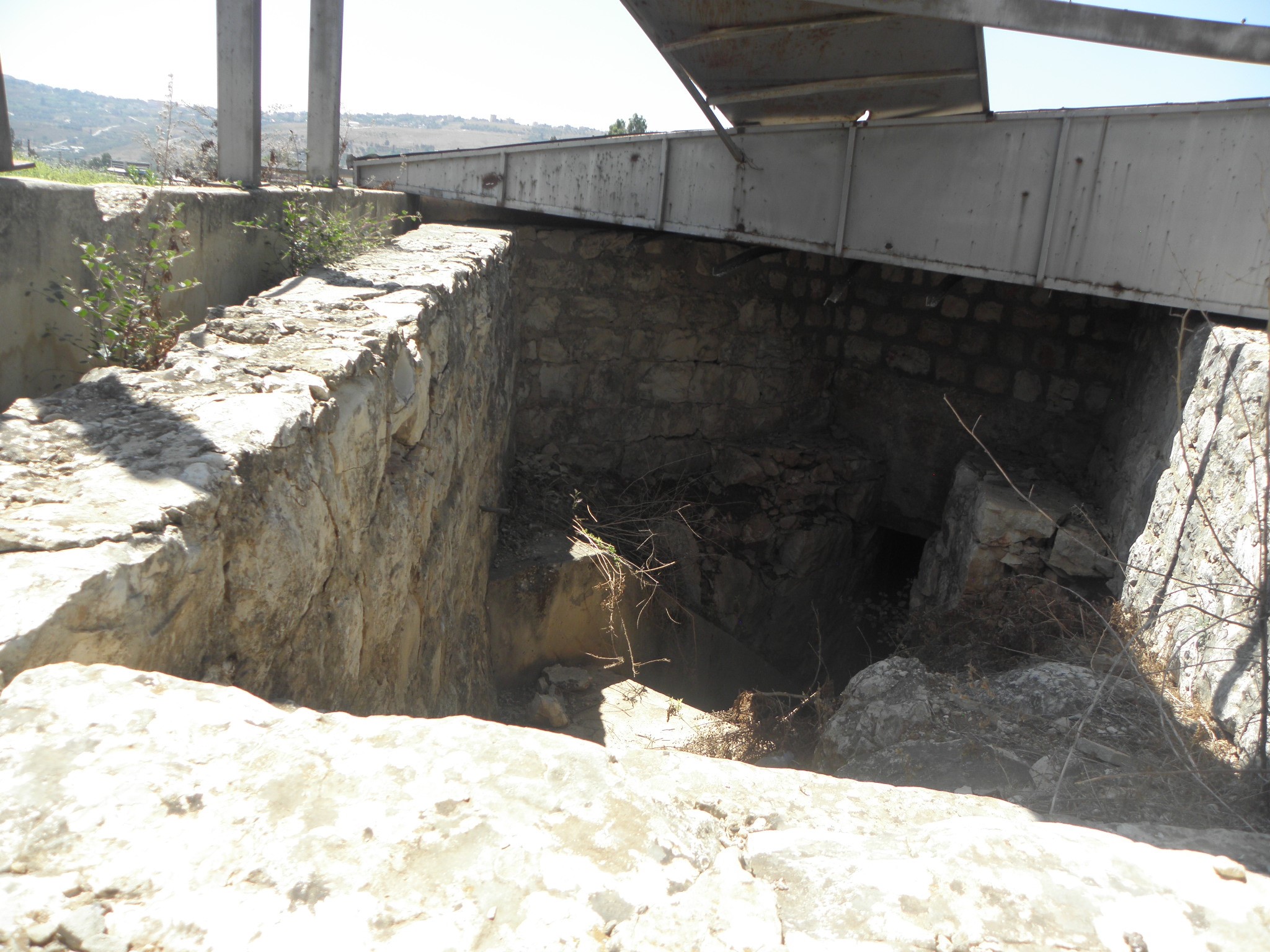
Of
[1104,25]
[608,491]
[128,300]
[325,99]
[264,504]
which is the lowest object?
[608,491]

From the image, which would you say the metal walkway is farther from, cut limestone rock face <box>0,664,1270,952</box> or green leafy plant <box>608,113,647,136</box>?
green leafy plant <box>608,113,647,136</box>

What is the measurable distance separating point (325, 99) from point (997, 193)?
158 inches

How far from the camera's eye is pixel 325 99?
17.0 ft

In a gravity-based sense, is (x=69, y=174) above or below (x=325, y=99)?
below

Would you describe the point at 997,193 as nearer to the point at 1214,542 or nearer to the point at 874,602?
the point at 1214,542

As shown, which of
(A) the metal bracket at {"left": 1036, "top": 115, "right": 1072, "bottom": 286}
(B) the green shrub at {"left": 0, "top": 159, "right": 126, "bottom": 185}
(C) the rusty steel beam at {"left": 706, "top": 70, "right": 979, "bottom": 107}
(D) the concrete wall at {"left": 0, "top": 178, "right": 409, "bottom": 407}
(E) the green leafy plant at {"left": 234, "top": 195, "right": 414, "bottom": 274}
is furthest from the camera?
(A) the metal bracket at {"left": 1036, "top": 115, "right": 1072, "bottom": 286}

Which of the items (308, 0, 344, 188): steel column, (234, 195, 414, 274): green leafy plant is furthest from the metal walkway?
(234, 195, 414, 274): green leafy plant

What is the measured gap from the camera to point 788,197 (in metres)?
5.30

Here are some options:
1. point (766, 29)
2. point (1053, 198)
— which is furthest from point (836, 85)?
point (1053, 198)

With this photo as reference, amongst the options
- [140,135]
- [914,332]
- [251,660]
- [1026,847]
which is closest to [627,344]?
[914,332]

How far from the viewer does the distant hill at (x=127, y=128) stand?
3.90 m

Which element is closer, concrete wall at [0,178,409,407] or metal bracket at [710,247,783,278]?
concrete wall at [0,178,409,407]

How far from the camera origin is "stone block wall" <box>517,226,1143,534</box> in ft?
19.2

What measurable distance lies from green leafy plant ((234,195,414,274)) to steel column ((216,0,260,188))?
0.28 meters
